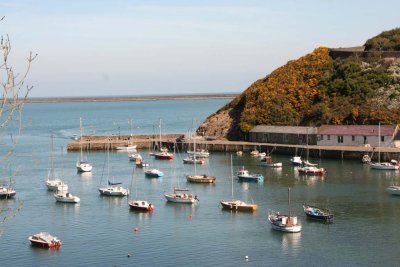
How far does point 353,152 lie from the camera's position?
3430 inches

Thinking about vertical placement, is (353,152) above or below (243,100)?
below

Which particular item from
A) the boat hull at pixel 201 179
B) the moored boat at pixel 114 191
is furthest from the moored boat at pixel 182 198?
the boat hull at pixel 201 179

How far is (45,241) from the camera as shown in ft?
143

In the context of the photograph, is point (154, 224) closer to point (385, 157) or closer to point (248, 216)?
point (248, 216)

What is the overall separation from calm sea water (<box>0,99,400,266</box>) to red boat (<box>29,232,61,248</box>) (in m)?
0.48

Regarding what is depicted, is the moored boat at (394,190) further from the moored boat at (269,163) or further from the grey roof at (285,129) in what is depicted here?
the grey roof at (285,129)

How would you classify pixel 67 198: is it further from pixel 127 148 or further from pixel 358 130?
pixel 127 148

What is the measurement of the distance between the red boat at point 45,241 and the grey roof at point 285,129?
59.4m

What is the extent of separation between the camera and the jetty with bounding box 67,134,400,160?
86.8m

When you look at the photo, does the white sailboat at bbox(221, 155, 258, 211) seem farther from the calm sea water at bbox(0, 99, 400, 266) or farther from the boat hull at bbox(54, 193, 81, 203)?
the boat hull at bbox(54, 193, 81, 203)

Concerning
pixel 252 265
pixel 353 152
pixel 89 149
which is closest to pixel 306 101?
pixel 353 152

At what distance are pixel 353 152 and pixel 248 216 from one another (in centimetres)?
3793

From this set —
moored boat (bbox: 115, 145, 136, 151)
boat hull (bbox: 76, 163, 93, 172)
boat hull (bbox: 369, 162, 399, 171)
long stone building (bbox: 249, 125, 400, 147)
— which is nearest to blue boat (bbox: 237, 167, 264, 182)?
boat hull (bbox: 369, 162, 399, 171)

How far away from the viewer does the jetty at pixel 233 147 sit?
8681cm
